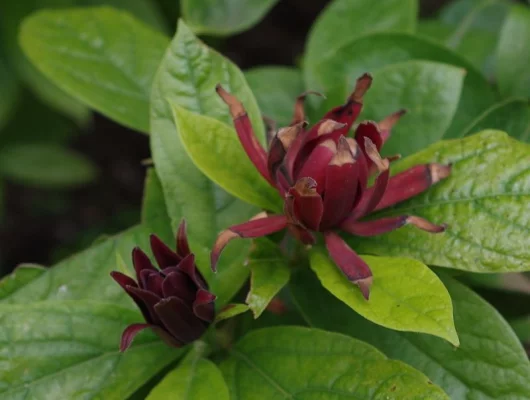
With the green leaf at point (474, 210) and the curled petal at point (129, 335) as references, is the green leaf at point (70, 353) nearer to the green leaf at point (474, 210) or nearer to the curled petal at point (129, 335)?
the curled petal at point (129, 335)

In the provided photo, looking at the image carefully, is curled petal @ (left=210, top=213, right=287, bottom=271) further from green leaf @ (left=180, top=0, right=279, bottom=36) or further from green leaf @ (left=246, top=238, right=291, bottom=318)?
green leaf @ (left=180, top=0, right=279, bottom=36)

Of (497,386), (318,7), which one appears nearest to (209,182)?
(497,386)

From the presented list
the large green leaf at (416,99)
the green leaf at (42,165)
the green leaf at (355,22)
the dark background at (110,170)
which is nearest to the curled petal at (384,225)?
the large green leaf at (416,99)

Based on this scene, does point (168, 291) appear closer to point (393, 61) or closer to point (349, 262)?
point (349, 262)

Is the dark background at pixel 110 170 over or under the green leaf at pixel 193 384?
under

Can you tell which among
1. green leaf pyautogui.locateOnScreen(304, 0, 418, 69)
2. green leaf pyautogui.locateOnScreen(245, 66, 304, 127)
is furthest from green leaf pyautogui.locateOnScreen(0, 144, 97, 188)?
green leaf pyautogui.locateOnScreen(304, 0, 418, 69)

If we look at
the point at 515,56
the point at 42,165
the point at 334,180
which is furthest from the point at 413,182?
the point at 42,165

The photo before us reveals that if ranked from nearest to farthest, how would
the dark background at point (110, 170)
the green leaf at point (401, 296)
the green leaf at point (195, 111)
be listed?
the green leaf at point (401, 296), the green leaf at point (195, 111), the dark background at point (110, 170)

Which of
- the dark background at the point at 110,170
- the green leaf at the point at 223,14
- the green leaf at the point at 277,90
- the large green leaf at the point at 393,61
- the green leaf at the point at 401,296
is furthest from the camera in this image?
the dark background at the point at 110,170
